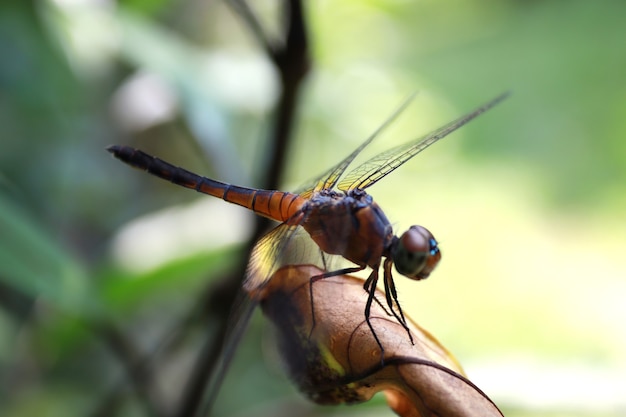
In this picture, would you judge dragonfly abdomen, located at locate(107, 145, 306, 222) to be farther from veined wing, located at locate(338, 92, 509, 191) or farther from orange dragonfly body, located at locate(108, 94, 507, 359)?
veined wing, located at locate(338, 92, 509, 191)

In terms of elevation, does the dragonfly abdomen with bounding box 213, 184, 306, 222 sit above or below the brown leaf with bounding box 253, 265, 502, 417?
above

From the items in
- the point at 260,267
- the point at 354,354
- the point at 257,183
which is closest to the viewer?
the point at 354,354

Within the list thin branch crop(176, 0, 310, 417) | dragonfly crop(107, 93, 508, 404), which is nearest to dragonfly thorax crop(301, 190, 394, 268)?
dragonfly crop(107, 93, 508, 404)

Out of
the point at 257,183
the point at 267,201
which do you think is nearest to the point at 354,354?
the point at 267,201

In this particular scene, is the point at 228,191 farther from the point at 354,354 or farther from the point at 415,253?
the point at 354,354

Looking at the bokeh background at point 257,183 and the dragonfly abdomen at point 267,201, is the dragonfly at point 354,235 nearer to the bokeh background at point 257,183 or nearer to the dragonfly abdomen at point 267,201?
the dragonfly abdomen at point 267,201

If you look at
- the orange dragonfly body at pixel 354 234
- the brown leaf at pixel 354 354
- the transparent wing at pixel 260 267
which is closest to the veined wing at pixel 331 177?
the orange dragonfly body at pixel 354 234

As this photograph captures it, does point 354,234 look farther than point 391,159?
No

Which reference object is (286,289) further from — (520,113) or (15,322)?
(520,113)
